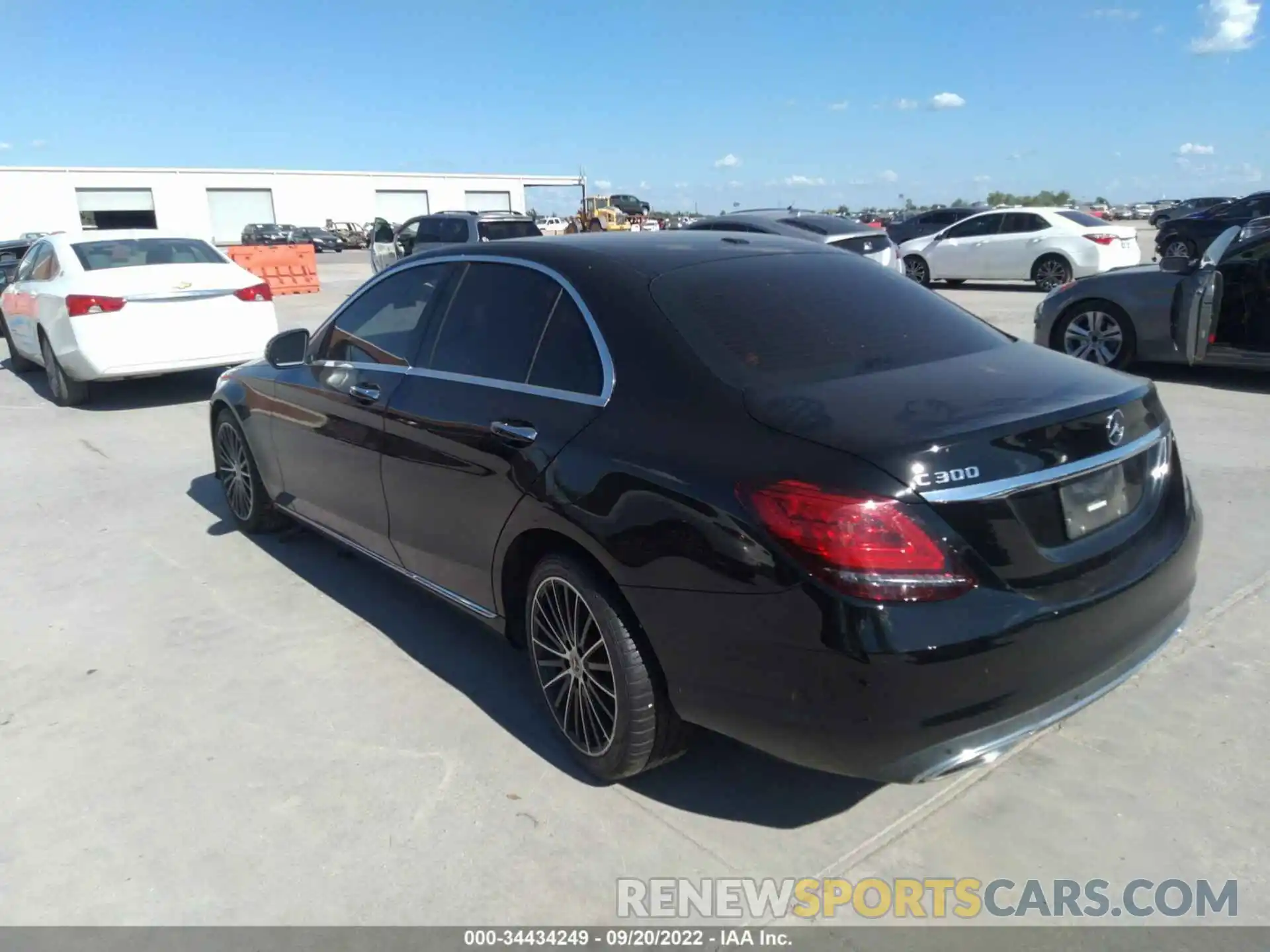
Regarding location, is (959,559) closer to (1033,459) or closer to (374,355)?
(1033,459)

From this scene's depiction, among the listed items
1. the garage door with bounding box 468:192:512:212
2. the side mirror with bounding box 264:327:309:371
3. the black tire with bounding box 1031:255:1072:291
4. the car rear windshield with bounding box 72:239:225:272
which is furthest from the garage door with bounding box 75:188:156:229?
the side mirror with bounding box 264:327:309:371

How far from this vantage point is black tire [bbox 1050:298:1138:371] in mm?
8820

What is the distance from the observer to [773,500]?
246 centimetres

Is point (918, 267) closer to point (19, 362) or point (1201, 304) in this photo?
point (1201, 304)

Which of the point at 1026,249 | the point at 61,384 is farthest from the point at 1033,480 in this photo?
the point at 1026,249

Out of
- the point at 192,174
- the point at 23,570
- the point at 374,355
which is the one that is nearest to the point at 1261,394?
the point at 374,355

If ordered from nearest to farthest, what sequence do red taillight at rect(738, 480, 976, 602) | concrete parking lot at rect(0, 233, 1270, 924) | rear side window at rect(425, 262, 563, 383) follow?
red taillight at rect(738, 480, 976, 602)
concrete parking lot at rect(0, 233, 1270, 924)
rear side window at rect(425, 262, 563, 383)

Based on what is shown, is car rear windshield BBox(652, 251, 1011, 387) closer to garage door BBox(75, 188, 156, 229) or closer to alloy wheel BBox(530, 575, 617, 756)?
alloy wheel BBox(530, 575, 617, 756)

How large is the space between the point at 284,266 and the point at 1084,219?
1667 cm

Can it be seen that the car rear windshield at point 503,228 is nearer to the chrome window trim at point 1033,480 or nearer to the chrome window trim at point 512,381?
the chrome window trim at point 512,381

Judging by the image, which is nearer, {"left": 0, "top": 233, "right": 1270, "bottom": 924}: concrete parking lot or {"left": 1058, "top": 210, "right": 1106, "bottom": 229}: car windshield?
{"left": 0, "top": 233, "right": 1270, "bottom": 924}: concrete parking lot

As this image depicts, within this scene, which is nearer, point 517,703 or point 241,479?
point 517,703

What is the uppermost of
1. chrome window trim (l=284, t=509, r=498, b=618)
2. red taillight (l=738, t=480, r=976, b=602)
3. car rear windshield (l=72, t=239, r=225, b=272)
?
car rear windshield (l=72, t=239, r=225, b=272)

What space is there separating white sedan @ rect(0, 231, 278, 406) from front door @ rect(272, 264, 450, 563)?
4.70 meters
